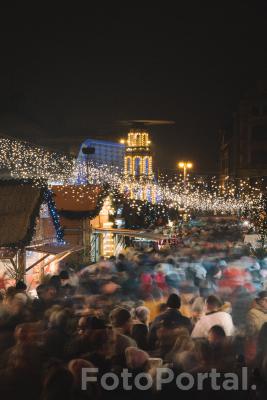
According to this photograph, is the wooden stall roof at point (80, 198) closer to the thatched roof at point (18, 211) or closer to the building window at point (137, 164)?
the thatched roof at point (18, 211)

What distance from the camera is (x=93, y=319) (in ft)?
22.4

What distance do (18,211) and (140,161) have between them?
24.3 metres

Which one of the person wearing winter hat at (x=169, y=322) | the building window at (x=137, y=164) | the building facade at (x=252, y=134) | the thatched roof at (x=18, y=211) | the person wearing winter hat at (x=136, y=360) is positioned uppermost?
the building facade at (x=252, y=134)

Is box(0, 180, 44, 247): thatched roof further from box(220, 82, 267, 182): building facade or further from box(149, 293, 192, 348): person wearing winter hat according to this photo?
box(220, 82, 267, 182): building facade

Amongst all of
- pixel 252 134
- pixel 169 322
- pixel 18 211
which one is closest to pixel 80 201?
pixel 18 211

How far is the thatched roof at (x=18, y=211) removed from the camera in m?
12.1

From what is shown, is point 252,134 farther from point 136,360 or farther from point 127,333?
point 136,360

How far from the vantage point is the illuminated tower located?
36031 mm

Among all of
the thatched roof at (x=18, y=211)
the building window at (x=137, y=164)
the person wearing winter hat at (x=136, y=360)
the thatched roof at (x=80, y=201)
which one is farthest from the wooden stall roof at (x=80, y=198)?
the building window at (x=137, y=164)

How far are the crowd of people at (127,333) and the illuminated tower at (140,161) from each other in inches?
986

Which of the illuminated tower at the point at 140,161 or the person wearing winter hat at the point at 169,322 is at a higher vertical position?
the illuminated tower at the point at 140,161

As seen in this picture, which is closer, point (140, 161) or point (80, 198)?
point (80, 198)

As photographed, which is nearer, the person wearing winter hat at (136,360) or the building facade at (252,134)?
the person wearing winter hat at (136,360)

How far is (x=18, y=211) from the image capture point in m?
12.6
